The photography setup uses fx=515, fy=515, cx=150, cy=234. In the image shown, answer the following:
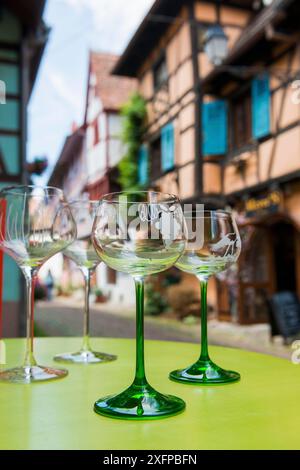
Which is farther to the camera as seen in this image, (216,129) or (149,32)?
(149,32)

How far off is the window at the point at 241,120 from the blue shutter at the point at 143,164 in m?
2.41

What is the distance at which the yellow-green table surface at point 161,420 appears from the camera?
1.29ft

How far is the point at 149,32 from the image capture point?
805cm

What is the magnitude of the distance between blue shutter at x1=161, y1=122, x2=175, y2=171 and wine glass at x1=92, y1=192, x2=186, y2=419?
705 cm

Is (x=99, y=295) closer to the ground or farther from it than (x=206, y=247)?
closer to the ground

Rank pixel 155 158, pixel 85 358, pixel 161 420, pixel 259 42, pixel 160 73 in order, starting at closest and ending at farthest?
pixel 161 420 → pixel 85 358 → pixel 259 42 → pixel 160 73 → pixel 155 158

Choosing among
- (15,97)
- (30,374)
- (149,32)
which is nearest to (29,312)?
(30,374)

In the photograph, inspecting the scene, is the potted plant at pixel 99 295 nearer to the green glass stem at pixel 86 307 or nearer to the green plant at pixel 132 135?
the green plant at pixel 132 135

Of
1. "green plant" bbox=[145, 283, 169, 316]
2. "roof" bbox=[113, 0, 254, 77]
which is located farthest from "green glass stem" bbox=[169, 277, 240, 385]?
"roof" bbox=[113, 0, 254, 77]

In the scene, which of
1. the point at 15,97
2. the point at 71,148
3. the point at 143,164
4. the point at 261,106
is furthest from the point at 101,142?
the point at 15,97

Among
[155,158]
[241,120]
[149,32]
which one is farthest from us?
[155,158]

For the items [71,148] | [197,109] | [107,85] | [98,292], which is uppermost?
[107,85]

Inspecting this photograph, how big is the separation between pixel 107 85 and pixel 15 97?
6.53m

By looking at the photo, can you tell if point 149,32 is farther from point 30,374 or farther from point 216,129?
point 30,374
